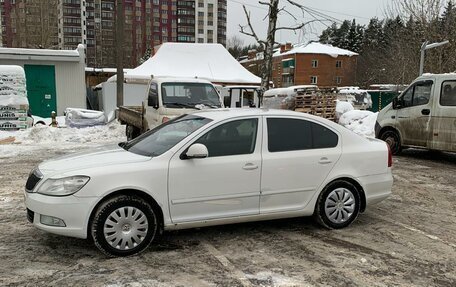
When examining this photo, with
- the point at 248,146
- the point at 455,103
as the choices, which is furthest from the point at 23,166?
the point at 455,103

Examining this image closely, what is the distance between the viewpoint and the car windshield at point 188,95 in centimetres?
1032

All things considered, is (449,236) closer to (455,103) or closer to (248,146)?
(248,146)

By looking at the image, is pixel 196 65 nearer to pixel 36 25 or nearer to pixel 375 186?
pixel 375 186

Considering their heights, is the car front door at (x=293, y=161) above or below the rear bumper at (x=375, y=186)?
above

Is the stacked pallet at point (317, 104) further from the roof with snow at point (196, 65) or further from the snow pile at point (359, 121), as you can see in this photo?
the roof with snow at point (196, 65)

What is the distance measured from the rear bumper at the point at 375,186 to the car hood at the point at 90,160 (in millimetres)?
2784

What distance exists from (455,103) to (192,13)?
121 meters

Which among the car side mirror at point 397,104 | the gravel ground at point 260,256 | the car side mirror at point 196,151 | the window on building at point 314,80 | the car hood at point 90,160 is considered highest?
the window on building at point 314,80

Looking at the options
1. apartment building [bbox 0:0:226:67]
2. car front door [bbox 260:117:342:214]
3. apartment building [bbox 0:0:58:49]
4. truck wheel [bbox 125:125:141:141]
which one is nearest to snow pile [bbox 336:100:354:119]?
truck wheel [bbox 125:125:141:141]

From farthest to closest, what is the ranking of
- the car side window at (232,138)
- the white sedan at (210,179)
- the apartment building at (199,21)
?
1. the apartment building at (199,21)
2. the car side window at (232,138)
3. the white sedan at (210,179)

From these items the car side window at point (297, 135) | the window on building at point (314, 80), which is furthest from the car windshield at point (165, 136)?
the window on building at point (314, 80)

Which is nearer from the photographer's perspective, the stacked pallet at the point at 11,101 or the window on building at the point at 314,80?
the stacked pallet at the point at 11,101

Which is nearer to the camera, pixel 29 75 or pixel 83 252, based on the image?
pixel 83 252

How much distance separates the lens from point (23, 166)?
10055 millimetres
